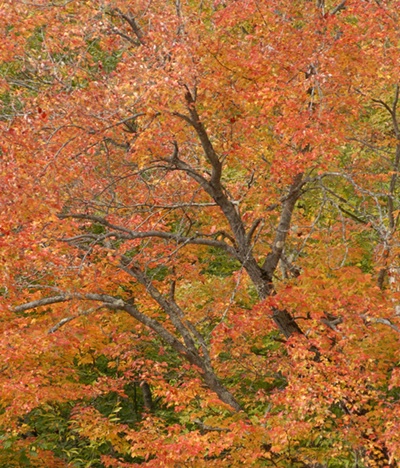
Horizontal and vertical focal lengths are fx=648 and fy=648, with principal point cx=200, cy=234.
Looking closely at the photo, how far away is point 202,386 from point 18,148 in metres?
6.22

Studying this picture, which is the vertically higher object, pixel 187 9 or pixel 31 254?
pixel 187 9

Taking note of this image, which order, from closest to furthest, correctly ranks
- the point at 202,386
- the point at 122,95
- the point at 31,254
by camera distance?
the point at 122,95, the point at 31,254, the point at 202,386

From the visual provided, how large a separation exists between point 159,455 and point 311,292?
3804 millimetres

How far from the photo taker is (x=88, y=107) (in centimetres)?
1056

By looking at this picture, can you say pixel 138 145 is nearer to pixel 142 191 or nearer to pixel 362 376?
pixel 142 191

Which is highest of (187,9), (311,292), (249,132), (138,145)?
(187,9)

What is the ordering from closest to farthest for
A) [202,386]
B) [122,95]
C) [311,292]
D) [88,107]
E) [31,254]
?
[122,95]
[31,254]
[88,107]
[311,292]
[202,386]

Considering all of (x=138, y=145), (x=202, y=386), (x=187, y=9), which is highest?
(x=187, y=9)

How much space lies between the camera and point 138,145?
9.37 metres

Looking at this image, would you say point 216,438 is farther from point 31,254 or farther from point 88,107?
point 88,107

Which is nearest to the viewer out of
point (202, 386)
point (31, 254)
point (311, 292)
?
point (31, 254)

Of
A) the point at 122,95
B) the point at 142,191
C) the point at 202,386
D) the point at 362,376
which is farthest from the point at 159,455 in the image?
the point at 122,95

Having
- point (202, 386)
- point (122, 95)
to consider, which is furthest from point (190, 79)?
point (202, 386)

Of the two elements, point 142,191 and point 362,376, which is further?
point 142,191
